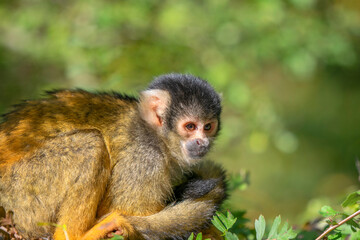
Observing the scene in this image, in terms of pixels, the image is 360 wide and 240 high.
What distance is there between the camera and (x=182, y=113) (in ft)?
12.5

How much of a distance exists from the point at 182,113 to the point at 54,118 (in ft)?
3.30

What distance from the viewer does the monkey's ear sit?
3.86m

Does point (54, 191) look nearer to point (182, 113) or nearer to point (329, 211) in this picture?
point (182, 113)

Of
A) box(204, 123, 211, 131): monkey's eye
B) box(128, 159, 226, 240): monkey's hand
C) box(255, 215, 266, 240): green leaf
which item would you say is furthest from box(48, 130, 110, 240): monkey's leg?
box(255, 215, 266, 240): green leaf

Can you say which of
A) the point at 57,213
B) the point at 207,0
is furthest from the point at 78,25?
the point at 57,213

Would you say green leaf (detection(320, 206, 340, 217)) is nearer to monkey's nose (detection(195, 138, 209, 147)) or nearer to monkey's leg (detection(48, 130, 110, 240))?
monkey's nose (detection(195, 138, 209, 147))

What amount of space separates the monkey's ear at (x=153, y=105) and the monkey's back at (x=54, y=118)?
0.11 metres

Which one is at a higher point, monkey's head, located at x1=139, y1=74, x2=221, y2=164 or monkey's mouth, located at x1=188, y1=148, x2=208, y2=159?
monkey's head, located at x1=139, y1=74, x2=221, y2=164

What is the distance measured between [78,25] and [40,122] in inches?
180

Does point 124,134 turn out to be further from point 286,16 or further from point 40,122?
point 286,16

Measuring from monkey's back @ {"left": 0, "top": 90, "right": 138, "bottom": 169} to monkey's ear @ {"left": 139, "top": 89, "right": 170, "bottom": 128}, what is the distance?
0.11m

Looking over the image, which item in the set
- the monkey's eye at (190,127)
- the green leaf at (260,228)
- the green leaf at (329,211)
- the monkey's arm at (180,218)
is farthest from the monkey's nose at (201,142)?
the green leaf at (329,211)

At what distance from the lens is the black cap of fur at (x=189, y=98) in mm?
3811

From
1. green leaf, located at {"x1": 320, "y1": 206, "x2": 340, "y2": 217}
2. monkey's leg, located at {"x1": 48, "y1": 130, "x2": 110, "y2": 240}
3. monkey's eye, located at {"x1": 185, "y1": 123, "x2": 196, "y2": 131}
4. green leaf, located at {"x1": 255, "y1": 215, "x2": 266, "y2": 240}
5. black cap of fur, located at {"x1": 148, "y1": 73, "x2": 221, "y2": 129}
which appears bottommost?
green leaf, located at {"x1": 320, "y1": 206, "x2": 340, "y2": 217}
